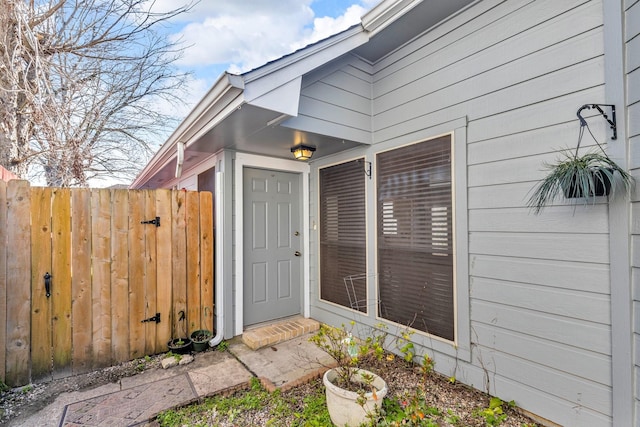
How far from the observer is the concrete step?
329cm

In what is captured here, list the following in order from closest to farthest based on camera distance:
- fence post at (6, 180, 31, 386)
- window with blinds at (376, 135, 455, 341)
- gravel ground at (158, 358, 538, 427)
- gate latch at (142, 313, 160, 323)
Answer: gravel ground at (158, 358, 538, 427) → fence post at (6, 180, 31, 386) → window with blinds at (376, 135, 455, 341) → gate latch at (142, 313, 160, 323)

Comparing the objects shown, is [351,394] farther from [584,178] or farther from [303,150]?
[303,150]

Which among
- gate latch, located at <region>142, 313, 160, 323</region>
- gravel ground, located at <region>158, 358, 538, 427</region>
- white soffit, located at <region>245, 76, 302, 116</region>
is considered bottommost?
gravel ground, located at <region>158, 358, 538, 427</region>

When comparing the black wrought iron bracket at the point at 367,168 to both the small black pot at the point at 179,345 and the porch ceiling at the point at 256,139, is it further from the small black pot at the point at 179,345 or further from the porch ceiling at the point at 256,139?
the small black pot at the point at 179,345

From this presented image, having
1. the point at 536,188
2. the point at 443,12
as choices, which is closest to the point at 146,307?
the point at 536,188

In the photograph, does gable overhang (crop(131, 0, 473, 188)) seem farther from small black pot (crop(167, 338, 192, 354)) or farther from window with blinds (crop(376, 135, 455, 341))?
small black pot (crop(167, 338, 192, 354))

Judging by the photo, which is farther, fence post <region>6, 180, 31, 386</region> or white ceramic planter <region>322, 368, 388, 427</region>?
fence post <region>6, 180, 31, 386</region>

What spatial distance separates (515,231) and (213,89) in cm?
261

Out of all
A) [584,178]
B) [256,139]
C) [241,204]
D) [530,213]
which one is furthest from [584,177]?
[241,204]

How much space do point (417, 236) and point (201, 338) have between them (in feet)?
8.79

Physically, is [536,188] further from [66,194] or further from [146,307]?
[66,194]

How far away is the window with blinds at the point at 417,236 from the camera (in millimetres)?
2578

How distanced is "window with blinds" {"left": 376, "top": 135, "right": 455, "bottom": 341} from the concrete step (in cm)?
110

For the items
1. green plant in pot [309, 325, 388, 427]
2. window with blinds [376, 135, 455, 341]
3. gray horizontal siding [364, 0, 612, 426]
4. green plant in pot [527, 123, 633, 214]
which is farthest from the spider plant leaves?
green plant in pot [309, 325, 388, 427]
